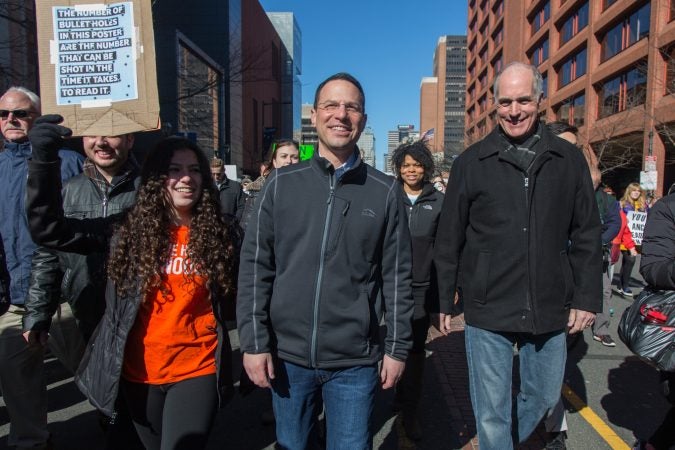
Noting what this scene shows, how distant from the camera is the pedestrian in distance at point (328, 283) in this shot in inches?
86.4

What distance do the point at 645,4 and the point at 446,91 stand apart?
382 ft

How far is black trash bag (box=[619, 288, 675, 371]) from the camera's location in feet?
8.64

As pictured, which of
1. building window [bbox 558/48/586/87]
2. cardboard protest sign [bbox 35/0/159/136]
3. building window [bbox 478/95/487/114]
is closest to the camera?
cardboard protest sign [bbox 35/0/159/136]

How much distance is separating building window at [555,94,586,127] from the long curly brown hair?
118 ft

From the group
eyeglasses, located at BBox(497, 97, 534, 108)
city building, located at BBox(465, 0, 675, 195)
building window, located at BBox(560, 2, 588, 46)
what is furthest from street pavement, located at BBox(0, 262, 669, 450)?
building window, located at BBox(560, 2, 588, 46)

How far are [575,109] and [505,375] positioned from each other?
38.0 m

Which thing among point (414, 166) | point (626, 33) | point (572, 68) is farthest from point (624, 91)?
point (414, 166)

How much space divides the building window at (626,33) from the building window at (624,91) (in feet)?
5.29

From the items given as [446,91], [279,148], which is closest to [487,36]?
[279,148]

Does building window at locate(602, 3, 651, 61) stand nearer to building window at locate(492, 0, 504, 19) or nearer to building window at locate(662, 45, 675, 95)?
building window at locate(662, 45, 675, 95)

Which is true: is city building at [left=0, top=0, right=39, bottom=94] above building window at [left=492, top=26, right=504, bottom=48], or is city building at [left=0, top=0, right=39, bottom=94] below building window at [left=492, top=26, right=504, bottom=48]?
below

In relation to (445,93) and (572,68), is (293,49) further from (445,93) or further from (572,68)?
(572,68)

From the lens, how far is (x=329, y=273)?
218cm

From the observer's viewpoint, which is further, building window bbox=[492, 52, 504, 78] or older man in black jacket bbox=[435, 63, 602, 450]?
building window bbox=[492, 52, 504, 78]
